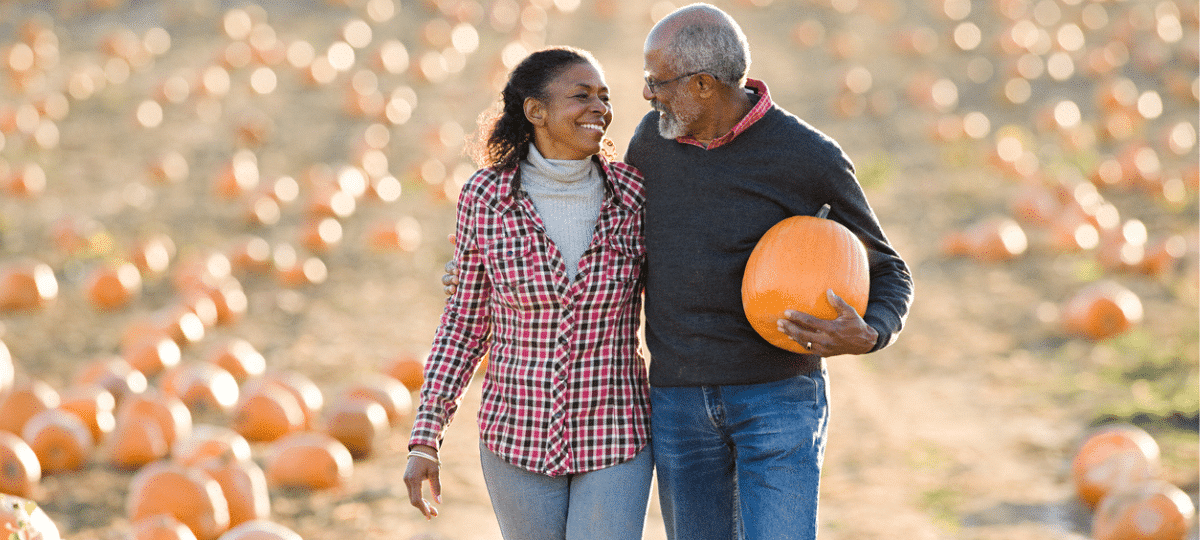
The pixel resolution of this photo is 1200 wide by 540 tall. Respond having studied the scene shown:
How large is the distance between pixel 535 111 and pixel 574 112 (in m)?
0.13

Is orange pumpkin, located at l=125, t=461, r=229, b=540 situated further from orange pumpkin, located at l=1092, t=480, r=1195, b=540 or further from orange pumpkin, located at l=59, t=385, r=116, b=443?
orange pumpkin, located at l=1092, t=480, r=1195, b=540

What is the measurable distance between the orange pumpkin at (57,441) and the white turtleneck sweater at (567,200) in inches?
133

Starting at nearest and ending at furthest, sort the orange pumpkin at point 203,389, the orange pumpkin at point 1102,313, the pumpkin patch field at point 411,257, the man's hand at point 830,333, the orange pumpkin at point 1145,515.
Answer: the man's hand at point 830,333
the orange pumpkin at point 1145,515
the pumpkin patch field at point 411,257
the orange pumpkin at point 203,389
the orange pumpkin at point 1102,313

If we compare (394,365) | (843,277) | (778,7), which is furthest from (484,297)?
(778,7)

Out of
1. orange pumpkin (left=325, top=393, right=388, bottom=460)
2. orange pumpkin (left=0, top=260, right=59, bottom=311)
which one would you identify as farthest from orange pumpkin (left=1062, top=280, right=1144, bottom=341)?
orange pumpkin (left=0, top=260, right=59, bottom=311)

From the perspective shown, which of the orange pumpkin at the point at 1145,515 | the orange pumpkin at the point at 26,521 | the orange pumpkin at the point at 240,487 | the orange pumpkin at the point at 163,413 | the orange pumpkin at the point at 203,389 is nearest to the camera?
the orange pumpkin at the point at 26,521

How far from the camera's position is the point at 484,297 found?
2.96 meters

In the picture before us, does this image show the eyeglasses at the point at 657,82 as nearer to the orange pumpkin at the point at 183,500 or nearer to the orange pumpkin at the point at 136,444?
the orange pumpkin at the point at 183,500

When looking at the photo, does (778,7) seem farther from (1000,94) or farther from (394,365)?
(394,365)

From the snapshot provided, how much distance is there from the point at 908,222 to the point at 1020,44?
6.82 m

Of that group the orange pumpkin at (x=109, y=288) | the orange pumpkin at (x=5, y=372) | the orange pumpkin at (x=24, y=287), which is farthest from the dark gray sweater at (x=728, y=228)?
the orange pumpkin at (x=24, y=287)

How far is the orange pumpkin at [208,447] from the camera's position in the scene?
16.4ft

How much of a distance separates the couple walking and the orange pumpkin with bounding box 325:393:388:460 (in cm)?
272

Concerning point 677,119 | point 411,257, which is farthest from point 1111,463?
point 411,257
